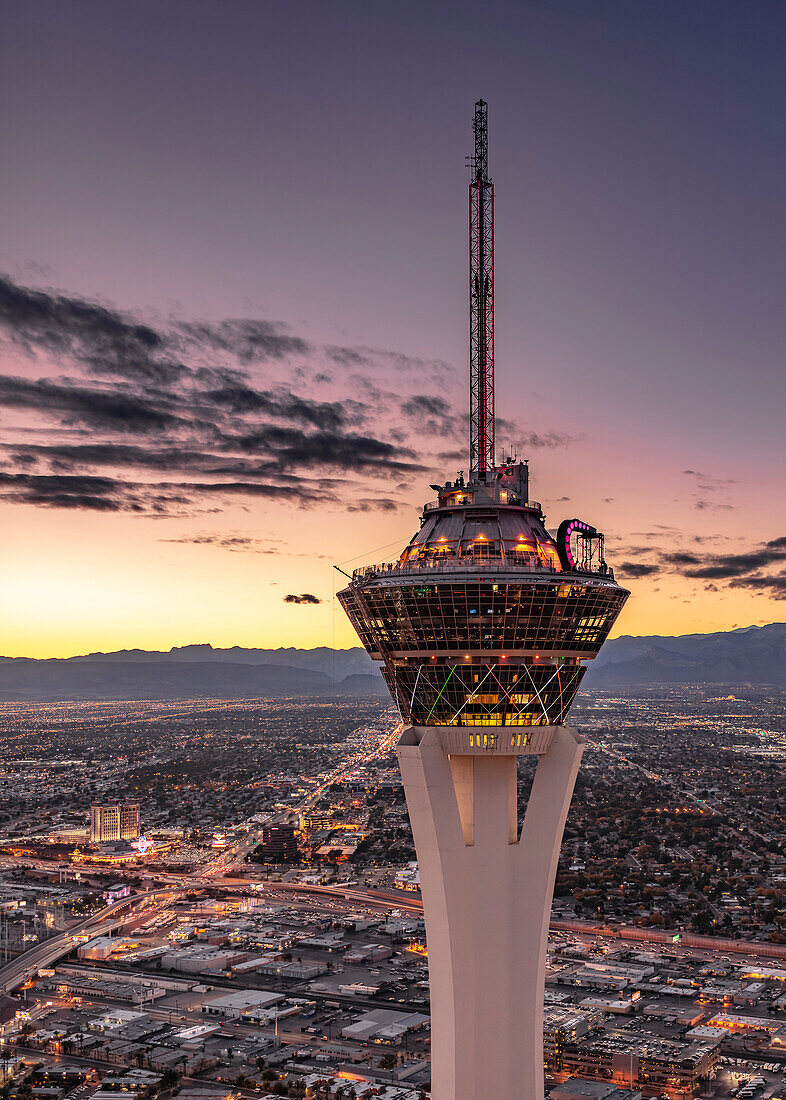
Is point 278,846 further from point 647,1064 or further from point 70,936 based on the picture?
point 647,1064

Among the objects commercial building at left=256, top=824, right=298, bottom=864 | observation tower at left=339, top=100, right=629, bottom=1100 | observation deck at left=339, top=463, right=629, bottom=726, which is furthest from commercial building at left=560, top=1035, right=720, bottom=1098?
commercial building at left=256, top=824, right=298, bottom=864

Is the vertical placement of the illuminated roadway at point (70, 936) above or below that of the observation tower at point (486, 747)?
below

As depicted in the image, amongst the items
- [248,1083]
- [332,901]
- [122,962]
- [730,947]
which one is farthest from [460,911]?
[332,901]

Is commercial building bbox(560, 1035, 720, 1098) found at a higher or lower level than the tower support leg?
lower

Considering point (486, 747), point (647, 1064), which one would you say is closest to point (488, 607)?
point (486, 747)

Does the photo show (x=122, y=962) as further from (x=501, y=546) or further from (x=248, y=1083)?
(x=501, y=546)

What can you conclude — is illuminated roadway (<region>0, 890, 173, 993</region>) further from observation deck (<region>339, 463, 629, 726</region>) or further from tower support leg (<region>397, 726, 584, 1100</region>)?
observation deck (<region>339, 463, 629, 726</region>)

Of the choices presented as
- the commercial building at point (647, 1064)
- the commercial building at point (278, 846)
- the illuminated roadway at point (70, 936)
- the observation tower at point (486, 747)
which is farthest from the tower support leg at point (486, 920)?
the commercial building at point (278, 846)

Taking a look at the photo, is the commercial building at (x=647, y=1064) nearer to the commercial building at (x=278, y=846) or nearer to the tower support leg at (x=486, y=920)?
the tower support leg at (x=486, y=920)
